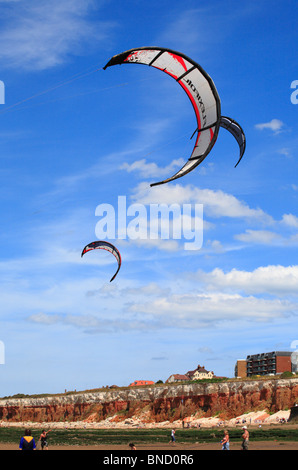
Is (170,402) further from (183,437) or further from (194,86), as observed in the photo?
(194,86)

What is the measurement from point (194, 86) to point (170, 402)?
5130 centimetres

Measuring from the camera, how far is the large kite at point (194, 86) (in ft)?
53.0

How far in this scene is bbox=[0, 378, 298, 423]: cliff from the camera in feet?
174

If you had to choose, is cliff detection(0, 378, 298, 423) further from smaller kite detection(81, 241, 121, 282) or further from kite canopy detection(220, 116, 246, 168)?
kite canopy detection(220, 116, 246, 168)

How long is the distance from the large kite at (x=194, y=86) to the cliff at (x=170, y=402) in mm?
40480

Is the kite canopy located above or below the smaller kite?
above

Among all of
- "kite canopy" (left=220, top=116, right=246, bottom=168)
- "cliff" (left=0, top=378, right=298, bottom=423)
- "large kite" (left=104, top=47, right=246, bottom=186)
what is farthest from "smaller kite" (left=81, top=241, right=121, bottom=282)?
"cliff" (left=0, top=378, right=298, bottom=423)

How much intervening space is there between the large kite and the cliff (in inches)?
1594

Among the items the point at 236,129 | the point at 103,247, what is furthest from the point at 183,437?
the point at 236,129

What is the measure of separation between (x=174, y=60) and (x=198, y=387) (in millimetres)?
49320

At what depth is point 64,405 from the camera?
79375mm

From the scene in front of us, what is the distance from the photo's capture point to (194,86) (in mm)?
16969
